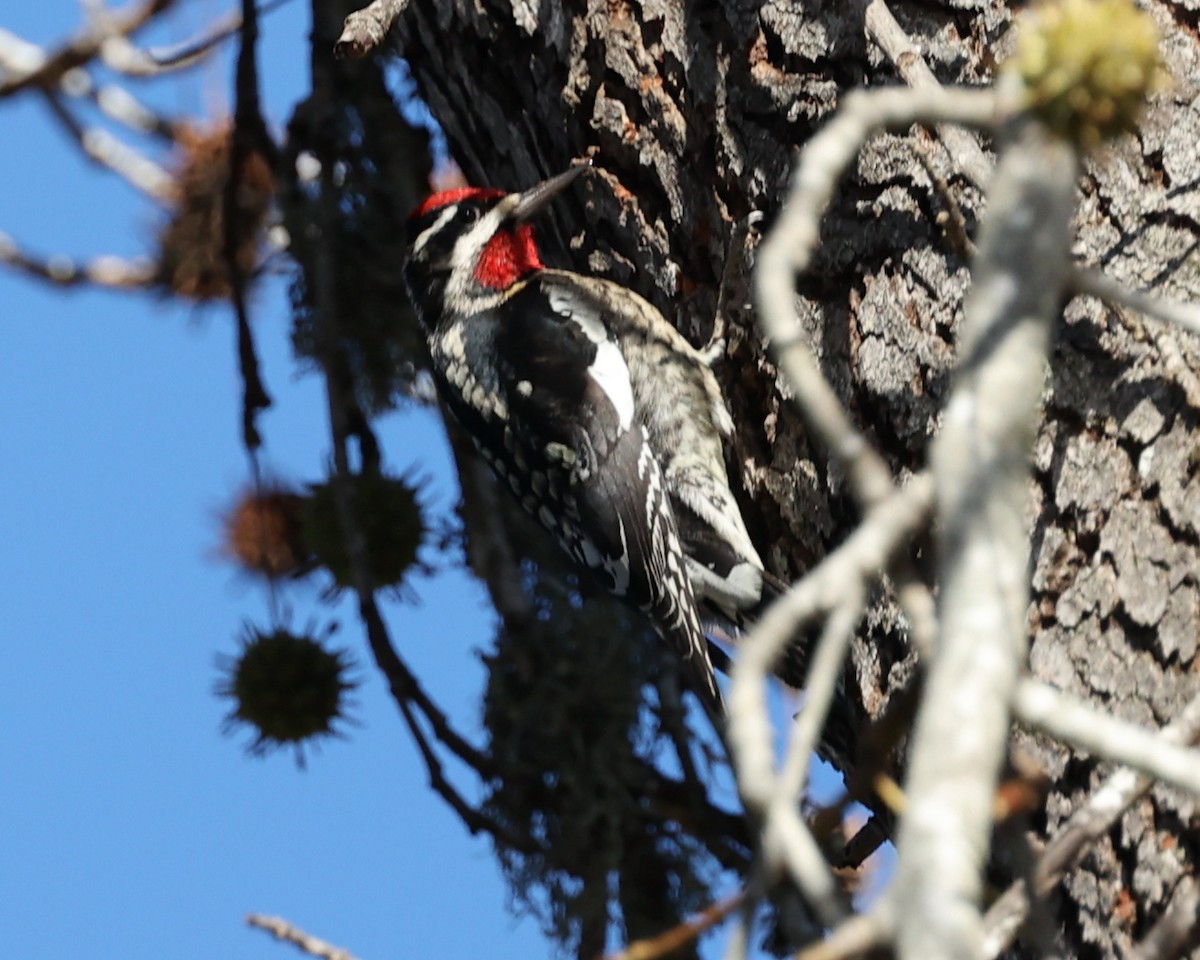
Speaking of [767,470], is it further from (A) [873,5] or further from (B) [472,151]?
(B) [472,151]

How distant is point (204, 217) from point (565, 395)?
4.54 feet

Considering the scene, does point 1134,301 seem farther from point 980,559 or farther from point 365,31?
point 365,31

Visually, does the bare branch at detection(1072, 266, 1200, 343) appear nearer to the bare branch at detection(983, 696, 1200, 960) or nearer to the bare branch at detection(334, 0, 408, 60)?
the bare branch at detection(983, 696, 1200, 960)

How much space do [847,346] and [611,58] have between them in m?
0.67

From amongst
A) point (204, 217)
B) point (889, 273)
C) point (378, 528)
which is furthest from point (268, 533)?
point (889, 273)

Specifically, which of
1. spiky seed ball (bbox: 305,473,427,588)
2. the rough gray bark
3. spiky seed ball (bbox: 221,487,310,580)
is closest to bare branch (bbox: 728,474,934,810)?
the rough gray bark

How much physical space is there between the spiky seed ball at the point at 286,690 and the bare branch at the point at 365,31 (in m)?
1.24

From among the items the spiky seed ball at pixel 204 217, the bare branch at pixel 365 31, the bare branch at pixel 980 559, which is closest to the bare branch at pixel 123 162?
the spiky seed ball at pixel 204 217

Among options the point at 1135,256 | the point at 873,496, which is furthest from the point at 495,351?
the point at 873,496

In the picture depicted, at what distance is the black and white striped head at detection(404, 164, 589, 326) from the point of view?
3262 mm

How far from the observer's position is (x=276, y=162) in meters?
3.52

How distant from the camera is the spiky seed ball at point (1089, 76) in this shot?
1.00 m

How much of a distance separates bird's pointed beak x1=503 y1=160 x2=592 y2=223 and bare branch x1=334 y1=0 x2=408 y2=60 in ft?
1.73

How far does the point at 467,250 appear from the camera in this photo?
3.36 metres
